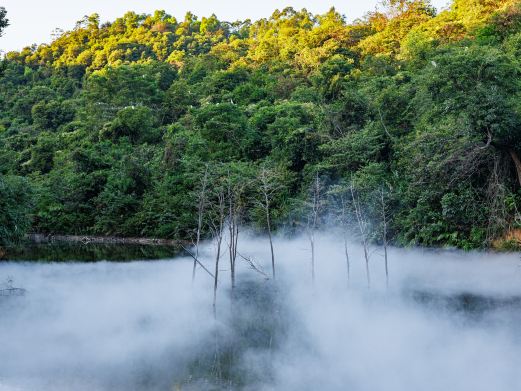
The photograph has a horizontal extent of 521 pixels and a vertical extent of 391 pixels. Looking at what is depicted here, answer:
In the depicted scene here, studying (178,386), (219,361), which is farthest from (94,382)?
(219,361)

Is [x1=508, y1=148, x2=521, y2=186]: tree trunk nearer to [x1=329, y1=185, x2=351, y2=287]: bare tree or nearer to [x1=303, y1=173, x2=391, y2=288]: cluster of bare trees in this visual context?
[x1=303, y1=173, x2=391, y2=288]: cluster of bare trees

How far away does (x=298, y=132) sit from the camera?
38.3 meters

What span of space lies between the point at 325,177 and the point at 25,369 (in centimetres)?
2479

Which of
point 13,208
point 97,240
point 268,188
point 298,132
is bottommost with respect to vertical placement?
point 97,240

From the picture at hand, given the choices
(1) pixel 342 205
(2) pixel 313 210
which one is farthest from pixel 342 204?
(2) pixel 313 210

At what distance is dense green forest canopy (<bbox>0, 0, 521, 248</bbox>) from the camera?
2762cm

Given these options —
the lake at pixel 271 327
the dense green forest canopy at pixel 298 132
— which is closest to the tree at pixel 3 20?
the dense green forest canopy at pixel 298 132

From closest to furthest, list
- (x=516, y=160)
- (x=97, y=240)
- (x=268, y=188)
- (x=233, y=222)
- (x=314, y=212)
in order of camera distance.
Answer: (x=233, y=222)
(x=314, y=212)
(x=516, y=160)
(x=268, y=188)
(x=97, y=240)

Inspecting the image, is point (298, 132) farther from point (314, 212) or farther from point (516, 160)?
point (516, 160)

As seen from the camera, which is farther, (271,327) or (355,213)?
(355,213)

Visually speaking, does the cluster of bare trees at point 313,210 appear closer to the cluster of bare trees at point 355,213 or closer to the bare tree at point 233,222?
the cluster of bare trees at point 355,213

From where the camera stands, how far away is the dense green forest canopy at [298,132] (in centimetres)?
2762

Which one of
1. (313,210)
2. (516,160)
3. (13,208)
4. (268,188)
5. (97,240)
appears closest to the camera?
(13,208)

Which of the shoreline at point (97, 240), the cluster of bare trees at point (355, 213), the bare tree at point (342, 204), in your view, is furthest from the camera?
the shoreline at point (97, 240)
